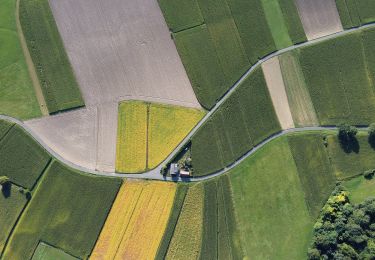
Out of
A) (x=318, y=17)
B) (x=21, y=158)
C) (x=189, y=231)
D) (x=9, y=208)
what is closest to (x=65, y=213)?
(x=9, y=208)

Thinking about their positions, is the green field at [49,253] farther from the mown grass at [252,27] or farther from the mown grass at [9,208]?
the mown grass at [252,27]

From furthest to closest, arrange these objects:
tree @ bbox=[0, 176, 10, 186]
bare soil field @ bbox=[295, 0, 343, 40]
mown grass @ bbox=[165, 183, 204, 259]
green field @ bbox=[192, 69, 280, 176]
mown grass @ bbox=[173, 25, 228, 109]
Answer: bare soil field @ bbox=[295, 0, 343, 40] < mown grass @ bbox=[173, 25, 228, 109] < green field @ bbox=[192, 69, 280, 176] < mown grass @ bbox=[165, 183, 204, 259] < tree @ bbox=[0, 176, 10, 186]

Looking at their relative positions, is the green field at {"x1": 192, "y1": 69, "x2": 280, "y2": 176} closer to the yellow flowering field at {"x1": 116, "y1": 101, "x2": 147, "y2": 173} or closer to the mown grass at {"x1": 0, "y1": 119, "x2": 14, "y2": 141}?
the yellow flowering field at {"x1": 116, "y1": 101, "x2": 147, "y2": 173}

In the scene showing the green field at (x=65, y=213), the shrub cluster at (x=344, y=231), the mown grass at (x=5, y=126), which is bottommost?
the shrub cluster at (x=344, y=231)

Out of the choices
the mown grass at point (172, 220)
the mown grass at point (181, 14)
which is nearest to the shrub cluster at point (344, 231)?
the mown grass at point (172, 220)

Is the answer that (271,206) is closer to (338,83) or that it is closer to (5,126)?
(338,83)

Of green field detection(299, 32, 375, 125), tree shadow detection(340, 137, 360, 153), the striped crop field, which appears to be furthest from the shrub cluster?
the striped crop field

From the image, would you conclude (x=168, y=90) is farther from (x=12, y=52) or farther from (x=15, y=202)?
(x=15, y=202)
